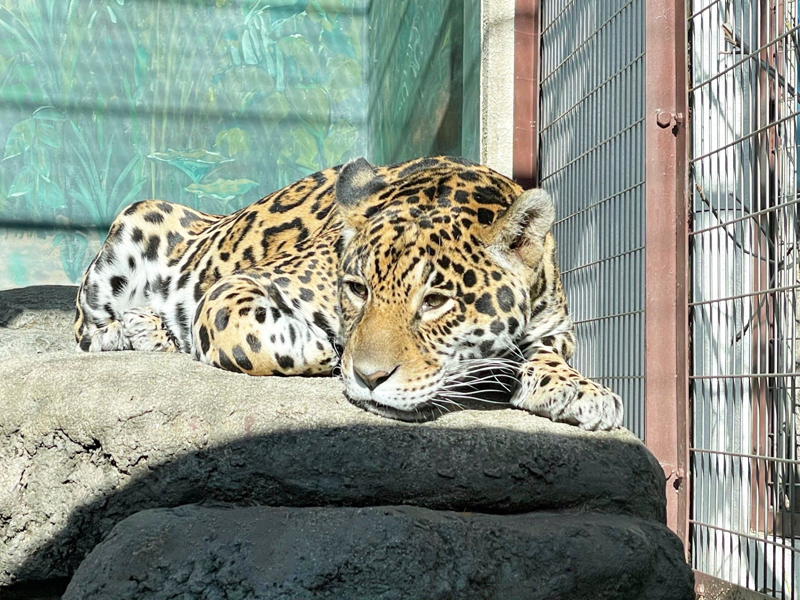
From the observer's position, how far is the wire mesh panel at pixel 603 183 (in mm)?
6695

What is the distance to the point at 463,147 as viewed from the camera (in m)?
9.49

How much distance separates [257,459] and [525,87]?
18.8 ft

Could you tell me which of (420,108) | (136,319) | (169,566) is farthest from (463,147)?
(169,566)

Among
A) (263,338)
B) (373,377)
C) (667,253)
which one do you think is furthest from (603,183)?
(373,377)

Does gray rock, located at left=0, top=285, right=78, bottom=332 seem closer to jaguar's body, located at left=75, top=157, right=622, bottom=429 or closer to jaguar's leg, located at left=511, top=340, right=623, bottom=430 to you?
jaguar's body, located at left=75, top=157, right=622, bottom=429

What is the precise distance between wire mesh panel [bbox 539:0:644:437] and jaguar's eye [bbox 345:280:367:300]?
9.36 feet

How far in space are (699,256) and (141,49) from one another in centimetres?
761

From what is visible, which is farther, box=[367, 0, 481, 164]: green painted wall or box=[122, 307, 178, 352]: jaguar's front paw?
box=[367, 0, 481, 164]: green painted wall

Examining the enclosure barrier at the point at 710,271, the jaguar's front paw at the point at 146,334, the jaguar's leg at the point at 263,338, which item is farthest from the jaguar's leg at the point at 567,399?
the jaguar's front paw at the point at 146,334

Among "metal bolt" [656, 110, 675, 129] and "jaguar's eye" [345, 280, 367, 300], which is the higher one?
"metal bolt" [656, 110, 675, 129]

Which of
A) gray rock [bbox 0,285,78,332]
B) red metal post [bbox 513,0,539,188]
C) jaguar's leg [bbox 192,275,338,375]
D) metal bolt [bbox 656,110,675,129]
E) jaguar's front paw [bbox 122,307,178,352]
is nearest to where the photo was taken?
jaguar's leg [bbox 192,275,338,375]

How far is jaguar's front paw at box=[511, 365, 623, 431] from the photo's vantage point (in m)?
4.14

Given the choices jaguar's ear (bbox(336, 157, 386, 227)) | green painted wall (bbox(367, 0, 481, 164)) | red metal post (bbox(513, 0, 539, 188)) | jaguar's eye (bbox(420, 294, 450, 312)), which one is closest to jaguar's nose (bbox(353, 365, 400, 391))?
jaguar's eye (bbox(420, 294, 450, 312))

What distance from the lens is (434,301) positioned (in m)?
4.04
